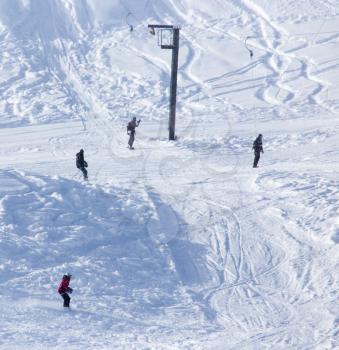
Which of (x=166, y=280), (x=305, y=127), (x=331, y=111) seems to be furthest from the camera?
(x=331, y=111)

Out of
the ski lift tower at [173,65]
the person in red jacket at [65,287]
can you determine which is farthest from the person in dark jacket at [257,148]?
the person in red jacket at [65,287]

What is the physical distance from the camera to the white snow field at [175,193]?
13.9m

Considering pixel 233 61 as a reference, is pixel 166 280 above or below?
below

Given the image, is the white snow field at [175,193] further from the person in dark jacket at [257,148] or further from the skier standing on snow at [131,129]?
the skier standing on snow at [131,129]

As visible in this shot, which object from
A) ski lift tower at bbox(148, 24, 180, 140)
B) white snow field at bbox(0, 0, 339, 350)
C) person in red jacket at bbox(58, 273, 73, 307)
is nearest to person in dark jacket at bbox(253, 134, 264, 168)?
white snow field at bbox(0, 0, 339, 350)

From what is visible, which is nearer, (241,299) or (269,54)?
(241,299)

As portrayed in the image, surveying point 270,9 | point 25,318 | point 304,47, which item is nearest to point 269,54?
point 304,47

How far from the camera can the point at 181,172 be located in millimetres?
22828

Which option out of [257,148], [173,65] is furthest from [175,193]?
[173,65]

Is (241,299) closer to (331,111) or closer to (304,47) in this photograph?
(331,111)

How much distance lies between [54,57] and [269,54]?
13.7 m

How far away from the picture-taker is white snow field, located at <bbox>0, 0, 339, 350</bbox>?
546 inches

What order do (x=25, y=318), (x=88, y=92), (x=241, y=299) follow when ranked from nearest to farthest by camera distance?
(x=25, y=318)
(x=241, y=299)
(x=88, y=92)

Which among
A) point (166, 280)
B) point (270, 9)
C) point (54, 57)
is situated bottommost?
point (166, 280)
